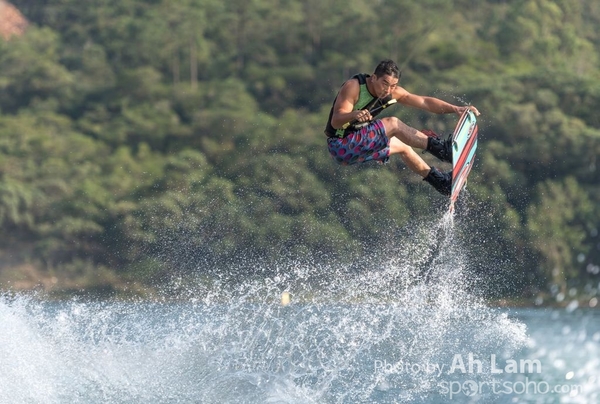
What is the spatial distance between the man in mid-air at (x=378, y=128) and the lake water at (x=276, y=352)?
1077mm

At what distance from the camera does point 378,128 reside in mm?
8992

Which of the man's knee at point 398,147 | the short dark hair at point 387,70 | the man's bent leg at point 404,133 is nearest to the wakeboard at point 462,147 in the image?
the man's bent leg at point 404,133

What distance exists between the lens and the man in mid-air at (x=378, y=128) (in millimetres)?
8664

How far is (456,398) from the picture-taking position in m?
10.1

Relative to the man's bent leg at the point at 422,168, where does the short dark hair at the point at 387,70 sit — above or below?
above

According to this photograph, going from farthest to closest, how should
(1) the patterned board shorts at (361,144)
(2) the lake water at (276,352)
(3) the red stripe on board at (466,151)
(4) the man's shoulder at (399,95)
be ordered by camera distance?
(2) the lake water at (276,352) → (3) the red stripe on board at (466,151) → (4) the man's shoulder at (399,95) → (1) the patterned board shorts at (361,144)

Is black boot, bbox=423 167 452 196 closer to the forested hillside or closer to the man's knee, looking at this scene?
the man's knee

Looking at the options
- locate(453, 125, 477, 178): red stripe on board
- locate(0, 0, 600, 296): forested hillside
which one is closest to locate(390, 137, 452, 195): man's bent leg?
locate(453, 125, 477, 178): red stripe on board

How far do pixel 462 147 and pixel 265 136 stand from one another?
29047mm

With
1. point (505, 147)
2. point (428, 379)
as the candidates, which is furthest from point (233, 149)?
point (428, 379)

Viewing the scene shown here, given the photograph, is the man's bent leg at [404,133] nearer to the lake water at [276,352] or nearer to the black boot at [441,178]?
the black boot at [441,178]

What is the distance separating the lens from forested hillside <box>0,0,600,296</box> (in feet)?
103

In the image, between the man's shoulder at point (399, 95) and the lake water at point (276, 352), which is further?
the lake water at point (276, 352)

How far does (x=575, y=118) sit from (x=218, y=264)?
15.0 m
